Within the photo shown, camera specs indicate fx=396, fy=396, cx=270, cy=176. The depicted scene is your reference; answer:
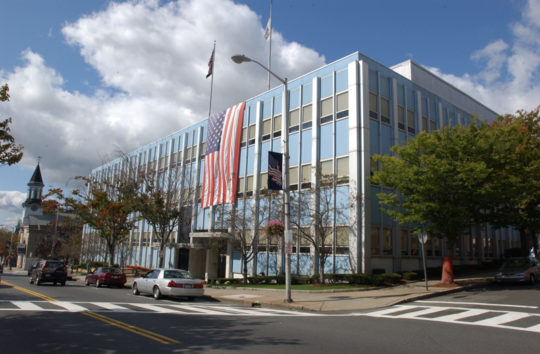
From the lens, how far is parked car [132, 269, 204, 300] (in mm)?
17500

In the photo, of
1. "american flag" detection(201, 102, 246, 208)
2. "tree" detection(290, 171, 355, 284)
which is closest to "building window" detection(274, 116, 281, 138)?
"american flag" detection(201, 102, 246, 208)

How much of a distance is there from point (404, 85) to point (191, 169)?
875 inches

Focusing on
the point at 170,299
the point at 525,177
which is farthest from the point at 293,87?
the point at 170,299

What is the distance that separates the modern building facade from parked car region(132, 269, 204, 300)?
925 centimetres

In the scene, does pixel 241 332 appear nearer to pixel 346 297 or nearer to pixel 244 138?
pixel 346 297

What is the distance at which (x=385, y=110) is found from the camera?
90.9 feet

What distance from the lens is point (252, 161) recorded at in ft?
108

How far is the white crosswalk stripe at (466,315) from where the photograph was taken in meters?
10.9

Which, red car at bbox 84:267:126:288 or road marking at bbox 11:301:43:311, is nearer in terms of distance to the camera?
road marking at bbox 11:301:43:311

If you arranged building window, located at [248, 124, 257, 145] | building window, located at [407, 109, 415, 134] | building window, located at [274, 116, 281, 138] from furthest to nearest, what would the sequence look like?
1. building window, located at [248, 124, 257, 145]
2. building window, located at [274, 116, 281, 138]
3. building window, located at [407, 109, 415, 134]

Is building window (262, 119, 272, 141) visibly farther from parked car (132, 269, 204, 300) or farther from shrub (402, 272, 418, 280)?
parked car (132, 269, 204, 300)

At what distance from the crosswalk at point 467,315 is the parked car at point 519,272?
7640mm

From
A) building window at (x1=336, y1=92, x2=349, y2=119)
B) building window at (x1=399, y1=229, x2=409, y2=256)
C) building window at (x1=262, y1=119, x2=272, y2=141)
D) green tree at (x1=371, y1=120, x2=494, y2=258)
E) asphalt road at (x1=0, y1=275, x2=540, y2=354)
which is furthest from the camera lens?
building window at (x1=262, y1=119, x2=272, y2=141)

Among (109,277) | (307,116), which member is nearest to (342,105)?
(307,116)
